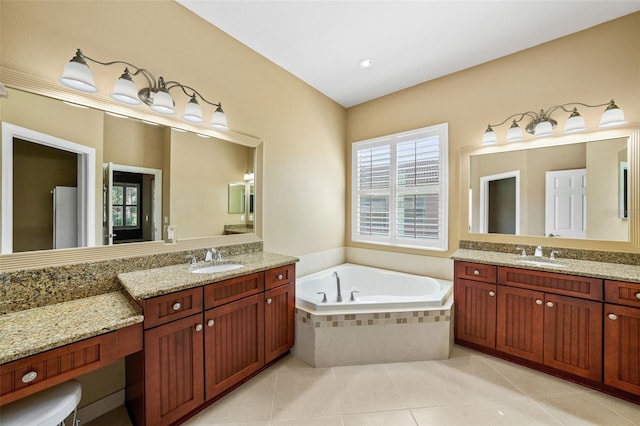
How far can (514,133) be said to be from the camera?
8.09 feet

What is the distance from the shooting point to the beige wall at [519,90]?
207 centimetres

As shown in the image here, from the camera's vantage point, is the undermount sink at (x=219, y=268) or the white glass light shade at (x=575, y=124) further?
the white glass light shade at (x=575, y=124)

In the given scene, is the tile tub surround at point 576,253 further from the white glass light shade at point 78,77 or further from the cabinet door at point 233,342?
the white glass light shade at point 78,77

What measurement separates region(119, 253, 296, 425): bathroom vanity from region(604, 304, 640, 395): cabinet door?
2352mm

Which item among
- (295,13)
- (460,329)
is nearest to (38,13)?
(295,13)

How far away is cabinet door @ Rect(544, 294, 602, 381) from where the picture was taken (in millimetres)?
1788

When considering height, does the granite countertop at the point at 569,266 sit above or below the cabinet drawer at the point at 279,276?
above

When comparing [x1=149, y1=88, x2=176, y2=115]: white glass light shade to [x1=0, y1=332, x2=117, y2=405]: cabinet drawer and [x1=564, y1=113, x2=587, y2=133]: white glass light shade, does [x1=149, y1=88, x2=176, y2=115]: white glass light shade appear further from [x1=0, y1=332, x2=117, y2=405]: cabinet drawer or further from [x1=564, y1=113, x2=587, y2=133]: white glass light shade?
[x1=564, y1=113, x2=587, y2=133]: white glass light shade

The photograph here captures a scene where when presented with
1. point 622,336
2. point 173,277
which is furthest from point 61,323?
point 622,336

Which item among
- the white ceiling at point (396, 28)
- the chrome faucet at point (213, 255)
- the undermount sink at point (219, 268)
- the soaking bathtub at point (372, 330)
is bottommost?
the soaking bathtub at point (372, 330)

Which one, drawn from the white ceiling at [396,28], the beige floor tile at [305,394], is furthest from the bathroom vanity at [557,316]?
the white ceiling at [396,28]

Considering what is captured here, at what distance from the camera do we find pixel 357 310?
218 centimetres

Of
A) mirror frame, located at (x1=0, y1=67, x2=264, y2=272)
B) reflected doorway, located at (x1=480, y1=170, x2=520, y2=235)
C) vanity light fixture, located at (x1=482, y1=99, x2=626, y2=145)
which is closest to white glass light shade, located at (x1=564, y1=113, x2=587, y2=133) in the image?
vanity light fixture, located at (x1=482, y1=99, x2=626, y2=145)

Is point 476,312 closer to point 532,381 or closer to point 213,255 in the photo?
point 532,381
